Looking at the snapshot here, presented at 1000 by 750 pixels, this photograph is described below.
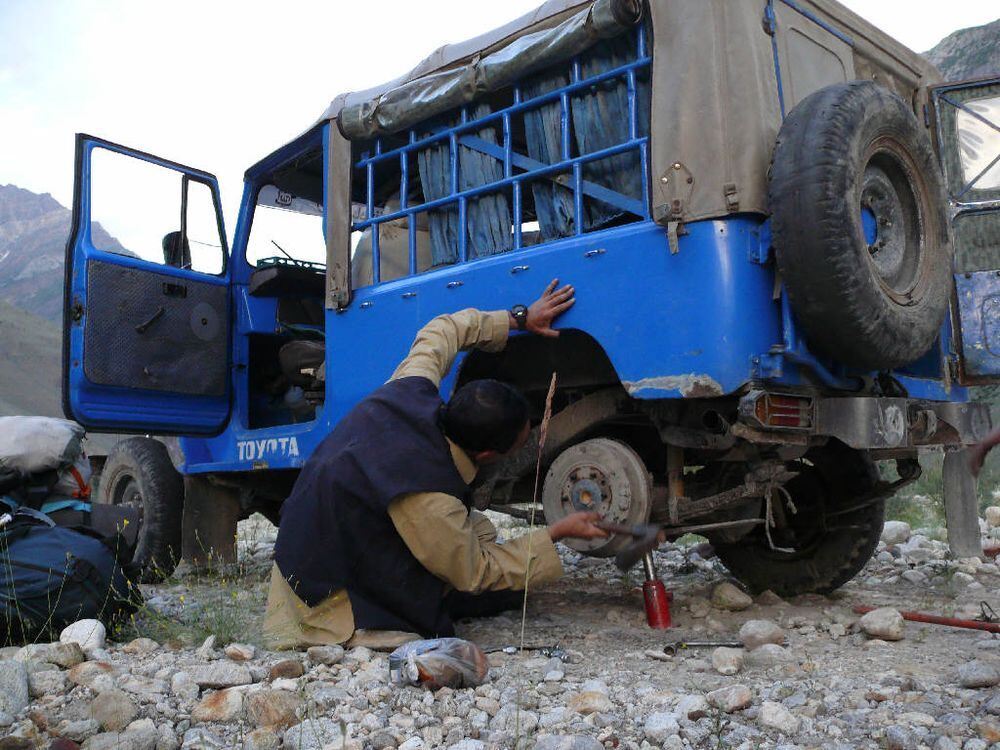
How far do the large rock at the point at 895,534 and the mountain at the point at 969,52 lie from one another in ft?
77.1

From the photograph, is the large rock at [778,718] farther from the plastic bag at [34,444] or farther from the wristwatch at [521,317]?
the plastic bag at [34,444]

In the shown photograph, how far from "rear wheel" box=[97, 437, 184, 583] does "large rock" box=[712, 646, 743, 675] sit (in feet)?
12.4

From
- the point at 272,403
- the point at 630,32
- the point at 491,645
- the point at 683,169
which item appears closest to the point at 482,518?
the point at 491,645

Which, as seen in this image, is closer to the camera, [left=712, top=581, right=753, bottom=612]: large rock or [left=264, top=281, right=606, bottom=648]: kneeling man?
[left=264, top=281, right=606, bottom=648]: kneeling man

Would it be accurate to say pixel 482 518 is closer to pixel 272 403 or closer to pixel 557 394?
pixel 557 394

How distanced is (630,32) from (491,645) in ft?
7.92

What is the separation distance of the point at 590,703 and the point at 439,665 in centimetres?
45

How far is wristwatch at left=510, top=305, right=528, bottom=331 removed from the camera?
3.36 metres

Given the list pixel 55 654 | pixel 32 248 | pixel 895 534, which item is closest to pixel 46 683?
pixel 55 654

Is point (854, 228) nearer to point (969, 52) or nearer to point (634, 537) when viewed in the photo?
point (634, 537)

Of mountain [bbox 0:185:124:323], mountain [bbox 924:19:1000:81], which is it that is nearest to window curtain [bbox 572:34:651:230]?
mountain [bbox 924:19:1000:81]

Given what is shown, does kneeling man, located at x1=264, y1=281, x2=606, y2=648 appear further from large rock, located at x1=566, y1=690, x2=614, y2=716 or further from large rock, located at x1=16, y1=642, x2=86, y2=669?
large rock, located at x1=16, y1=642, x2=86, y2=669

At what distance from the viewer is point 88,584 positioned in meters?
3.28

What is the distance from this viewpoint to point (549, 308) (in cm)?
330
